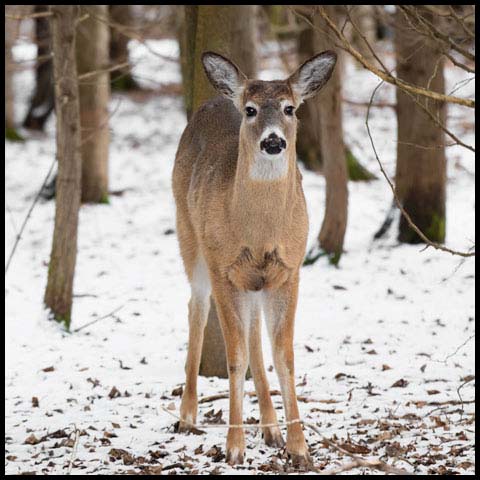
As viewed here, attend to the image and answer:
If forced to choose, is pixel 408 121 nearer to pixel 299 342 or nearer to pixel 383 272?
pixel 383 272

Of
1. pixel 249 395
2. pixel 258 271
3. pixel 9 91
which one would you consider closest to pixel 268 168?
pixel 258 271

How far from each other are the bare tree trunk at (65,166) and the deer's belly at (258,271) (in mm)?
3268

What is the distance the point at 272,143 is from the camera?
17.9 feet

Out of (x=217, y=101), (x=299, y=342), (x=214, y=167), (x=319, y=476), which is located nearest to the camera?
(x=319, y=476)

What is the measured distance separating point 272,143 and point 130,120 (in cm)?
1793

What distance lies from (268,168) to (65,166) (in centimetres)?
355

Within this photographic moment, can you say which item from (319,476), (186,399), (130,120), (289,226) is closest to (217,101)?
(289,226)

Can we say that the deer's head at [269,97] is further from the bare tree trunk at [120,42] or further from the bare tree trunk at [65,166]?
the bare tree trunk at [120,42]

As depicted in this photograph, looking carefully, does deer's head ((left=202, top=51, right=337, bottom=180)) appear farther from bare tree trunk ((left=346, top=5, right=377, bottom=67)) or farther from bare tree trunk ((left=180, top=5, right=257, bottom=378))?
bare tree trunk ((left=180, top=5, right=257, bottom=378))

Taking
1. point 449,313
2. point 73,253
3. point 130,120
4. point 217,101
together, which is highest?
point 130,120

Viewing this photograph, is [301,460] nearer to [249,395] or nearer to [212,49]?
[249,395]

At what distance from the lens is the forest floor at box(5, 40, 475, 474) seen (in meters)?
5.96

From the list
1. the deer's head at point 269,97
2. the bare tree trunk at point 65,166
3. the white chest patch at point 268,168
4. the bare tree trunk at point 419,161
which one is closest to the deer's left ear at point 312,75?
the deer's head at point 269,97

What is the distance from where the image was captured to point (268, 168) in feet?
18.8
